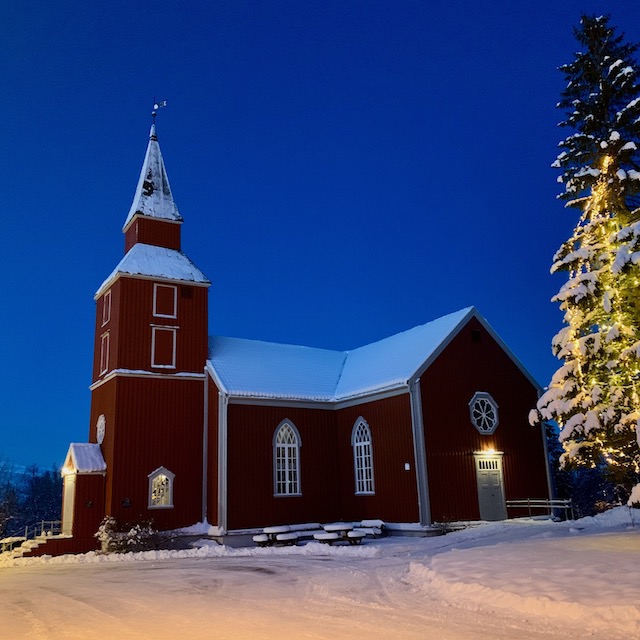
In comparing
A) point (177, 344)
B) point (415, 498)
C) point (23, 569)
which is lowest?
point (23, 569)

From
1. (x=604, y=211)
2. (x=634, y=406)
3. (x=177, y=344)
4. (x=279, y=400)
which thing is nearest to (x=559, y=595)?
(x=634, y=406)

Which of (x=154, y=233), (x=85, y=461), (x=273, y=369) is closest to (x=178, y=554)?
(x=85, y=461)

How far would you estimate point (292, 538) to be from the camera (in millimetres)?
21672

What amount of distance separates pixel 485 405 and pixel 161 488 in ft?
42.4

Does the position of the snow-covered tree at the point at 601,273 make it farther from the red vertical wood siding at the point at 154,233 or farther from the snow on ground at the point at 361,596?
the red vertical wood siding at the point at 154,233

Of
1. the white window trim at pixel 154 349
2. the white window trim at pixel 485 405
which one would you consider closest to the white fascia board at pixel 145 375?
the white window trim at pixel 154 349

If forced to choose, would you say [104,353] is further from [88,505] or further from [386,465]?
[386,465]

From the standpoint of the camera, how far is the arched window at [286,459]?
998 inches

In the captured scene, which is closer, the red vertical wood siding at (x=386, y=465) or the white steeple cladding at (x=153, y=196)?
the red vertical wood siding at (x=386, y=465)

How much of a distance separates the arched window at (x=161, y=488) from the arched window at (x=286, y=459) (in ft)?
13.1

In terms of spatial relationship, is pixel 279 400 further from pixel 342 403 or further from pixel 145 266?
pixel 145 266

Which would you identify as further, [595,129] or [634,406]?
[595,129]

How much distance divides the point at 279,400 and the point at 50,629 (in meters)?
16.8

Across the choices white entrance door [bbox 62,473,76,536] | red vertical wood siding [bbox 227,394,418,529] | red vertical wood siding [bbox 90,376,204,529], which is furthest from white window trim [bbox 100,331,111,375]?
red vertical wood siding [bbox 227,394,418,529]
